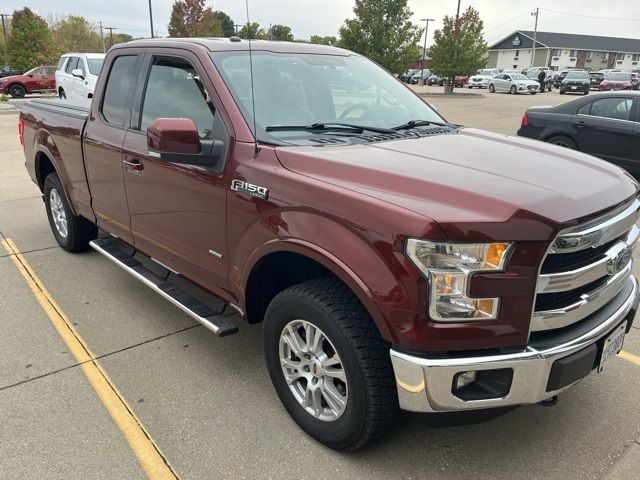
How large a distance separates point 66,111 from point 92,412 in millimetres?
3042

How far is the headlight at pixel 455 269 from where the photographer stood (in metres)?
1.95

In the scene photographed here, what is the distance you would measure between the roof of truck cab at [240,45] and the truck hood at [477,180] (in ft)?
3.50


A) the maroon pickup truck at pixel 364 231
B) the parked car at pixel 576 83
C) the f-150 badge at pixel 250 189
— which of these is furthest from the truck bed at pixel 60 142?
the parked car at pixel 576 83

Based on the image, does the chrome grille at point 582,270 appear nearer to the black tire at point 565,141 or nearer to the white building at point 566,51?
the black tire at point 565,141

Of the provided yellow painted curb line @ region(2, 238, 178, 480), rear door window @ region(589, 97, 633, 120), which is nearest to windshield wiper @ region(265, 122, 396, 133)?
yellow painted curb line @ region(2, 238, 178, 480)

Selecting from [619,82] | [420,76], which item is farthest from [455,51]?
Answer: [420,76]

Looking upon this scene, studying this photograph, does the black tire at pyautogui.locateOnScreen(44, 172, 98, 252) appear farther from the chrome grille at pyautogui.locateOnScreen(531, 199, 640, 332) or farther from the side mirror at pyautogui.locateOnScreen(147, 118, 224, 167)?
the chrome grille at pyautogui.locateOnScreen(531, 199, 640, 332)

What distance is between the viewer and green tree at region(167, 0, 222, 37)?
4525 cm

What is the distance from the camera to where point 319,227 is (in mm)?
2275

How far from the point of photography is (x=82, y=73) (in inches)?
561

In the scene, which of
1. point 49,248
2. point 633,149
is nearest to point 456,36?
point 633,149

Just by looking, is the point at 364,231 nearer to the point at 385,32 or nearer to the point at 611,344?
the point at 611,344

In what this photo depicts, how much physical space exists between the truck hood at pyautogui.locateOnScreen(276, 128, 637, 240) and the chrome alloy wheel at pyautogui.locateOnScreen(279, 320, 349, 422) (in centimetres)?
74

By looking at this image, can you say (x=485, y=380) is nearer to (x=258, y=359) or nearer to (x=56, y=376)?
(x=258, y=359)
